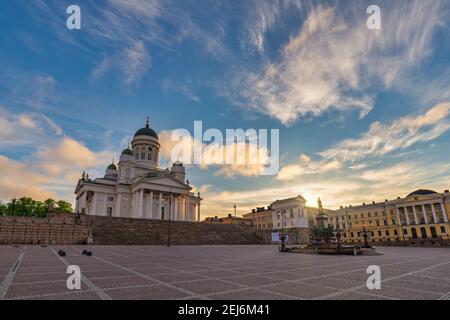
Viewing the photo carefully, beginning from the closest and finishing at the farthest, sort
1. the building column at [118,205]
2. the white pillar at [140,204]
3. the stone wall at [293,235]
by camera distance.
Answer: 1. the stone wall at [293,235]
2. the white pillar at [140,204]
3. the building column at [118,205]

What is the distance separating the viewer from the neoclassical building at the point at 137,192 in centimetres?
5622

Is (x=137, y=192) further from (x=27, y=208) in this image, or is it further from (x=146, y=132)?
(x=27, y=208)

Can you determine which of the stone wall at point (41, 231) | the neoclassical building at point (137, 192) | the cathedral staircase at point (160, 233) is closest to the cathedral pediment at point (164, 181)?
the neoclassical building at point (137, 192)

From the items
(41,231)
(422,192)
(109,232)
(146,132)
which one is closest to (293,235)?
(422,192)

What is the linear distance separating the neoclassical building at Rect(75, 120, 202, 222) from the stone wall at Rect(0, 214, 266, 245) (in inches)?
582

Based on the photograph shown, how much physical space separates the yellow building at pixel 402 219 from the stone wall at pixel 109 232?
35.0 meters

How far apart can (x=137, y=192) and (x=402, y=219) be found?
68.7 metres

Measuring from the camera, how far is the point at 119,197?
2329 inches

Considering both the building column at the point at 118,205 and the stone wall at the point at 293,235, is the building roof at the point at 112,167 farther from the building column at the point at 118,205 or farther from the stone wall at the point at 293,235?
the stone wall at the point at 293,235

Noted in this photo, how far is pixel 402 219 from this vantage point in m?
68.8

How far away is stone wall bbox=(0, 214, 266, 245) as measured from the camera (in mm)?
28172

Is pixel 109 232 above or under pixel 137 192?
under
